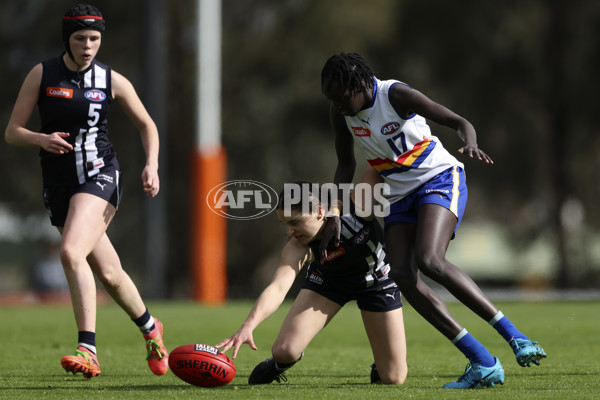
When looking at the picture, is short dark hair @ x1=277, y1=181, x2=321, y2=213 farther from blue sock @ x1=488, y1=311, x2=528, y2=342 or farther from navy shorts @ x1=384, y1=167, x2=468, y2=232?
blue sock @ x1=488, y1=311, x2=528, y2=342

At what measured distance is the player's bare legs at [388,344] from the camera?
5918 millimetres

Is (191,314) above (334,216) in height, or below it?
below

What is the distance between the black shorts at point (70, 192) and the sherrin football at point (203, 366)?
128 centimetres

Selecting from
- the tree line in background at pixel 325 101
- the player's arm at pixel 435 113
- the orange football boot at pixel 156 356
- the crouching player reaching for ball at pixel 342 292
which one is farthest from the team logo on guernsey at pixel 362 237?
the tree line in background at pixel 325 101

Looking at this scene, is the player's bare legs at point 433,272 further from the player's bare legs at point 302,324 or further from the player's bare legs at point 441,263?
the player's bare legs at point 302,324

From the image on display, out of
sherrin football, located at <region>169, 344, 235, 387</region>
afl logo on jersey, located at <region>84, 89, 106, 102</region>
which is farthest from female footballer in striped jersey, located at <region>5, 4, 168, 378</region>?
sherrin football, located at <region>169, 344, 235, 387</region>

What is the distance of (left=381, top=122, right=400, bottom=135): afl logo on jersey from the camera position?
18.6ft

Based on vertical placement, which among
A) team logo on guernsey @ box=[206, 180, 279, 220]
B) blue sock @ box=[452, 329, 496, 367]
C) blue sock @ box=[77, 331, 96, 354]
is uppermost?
blue sock @ box=[452, 329, 496, 367]

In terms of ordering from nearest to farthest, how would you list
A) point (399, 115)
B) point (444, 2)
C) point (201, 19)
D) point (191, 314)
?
point (399, 115), point (191, 314), point (201, 19), point (444, 2)

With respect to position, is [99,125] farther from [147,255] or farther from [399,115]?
[147,255]

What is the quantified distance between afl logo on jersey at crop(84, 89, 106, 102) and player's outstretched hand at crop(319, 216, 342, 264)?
68.2 inches

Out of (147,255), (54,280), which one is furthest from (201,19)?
(54,280)

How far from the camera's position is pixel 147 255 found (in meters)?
20.9

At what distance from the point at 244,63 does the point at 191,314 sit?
491 inches
